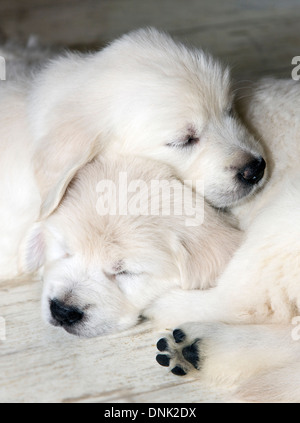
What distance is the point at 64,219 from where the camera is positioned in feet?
7.23

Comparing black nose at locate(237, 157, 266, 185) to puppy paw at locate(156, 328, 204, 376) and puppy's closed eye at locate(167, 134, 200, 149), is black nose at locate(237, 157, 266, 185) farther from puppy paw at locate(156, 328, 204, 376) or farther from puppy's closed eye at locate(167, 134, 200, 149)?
puppy paw at locate(156, 328, 204, 376)

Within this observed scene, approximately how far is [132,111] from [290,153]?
585 mm

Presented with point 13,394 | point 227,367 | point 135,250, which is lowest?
point 13,394

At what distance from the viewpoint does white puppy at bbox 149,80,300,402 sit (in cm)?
198

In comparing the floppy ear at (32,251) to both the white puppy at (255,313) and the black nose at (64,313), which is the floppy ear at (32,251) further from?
the white puppy at (255,313)

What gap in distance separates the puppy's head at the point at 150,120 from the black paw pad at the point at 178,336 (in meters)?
0.49

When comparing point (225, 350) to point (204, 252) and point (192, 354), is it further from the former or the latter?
point (204, 252)

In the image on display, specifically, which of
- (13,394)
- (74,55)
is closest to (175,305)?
(13,394)

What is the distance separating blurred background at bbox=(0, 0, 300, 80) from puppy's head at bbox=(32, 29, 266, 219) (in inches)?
69.0

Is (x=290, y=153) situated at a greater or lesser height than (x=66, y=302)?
greater

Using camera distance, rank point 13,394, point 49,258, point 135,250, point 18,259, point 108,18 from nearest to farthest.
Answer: point 13,394, point 135,250, point 49,258, point 18,259, point 108,18

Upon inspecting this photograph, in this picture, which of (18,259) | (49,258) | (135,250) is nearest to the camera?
(135,250)

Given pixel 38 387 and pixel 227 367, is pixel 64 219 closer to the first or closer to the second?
pixel 38 387

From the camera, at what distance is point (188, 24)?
484 centimetres
